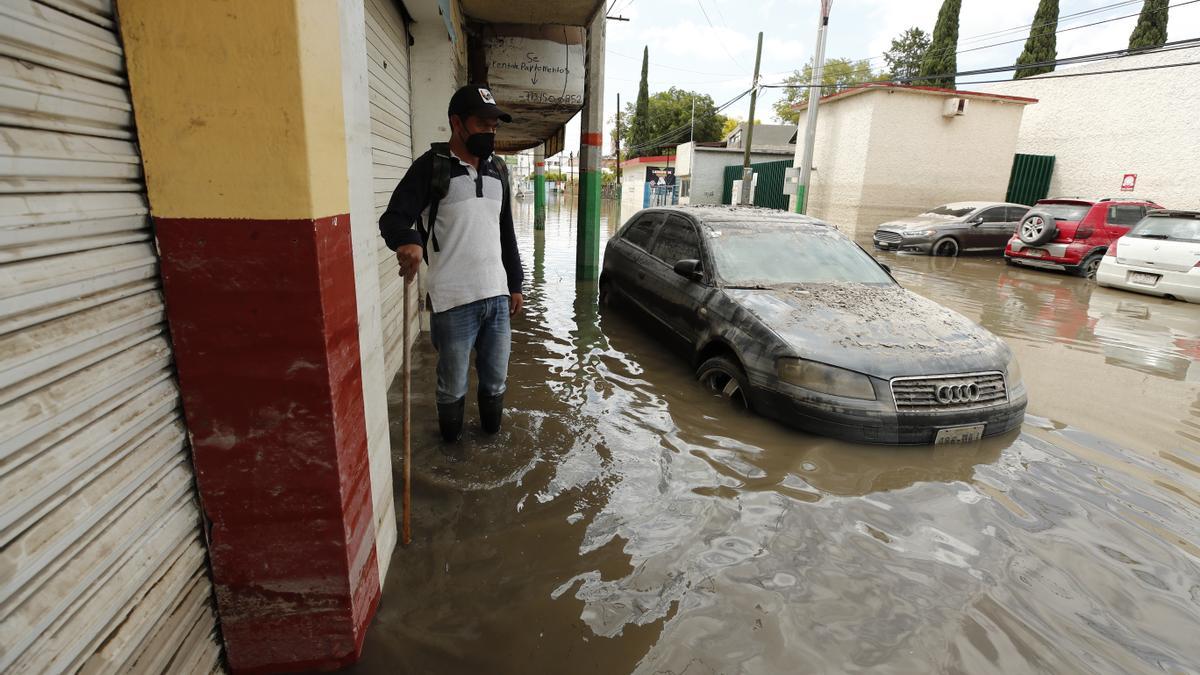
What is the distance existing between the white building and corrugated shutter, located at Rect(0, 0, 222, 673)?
1868cm

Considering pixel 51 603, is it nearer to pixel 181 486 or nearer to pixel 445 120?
pixel 181 486

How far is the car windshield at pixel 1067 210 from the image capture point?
38.2 ft

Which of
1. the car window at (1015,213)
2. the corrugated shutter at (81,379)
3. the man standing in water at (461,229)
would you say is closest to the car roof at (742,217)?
the man standing in water at (461,229)

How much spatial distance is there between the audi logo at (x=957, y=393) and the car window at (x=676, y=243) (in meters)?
2.14

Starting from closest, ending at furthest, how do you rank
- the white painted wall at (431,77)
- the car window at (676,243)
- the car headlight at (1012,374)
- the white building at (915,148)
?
1. the car headlight at (1012,374)
2. the car window at (676,243)
3. the white painted wall at (431,77)
4. the white building at (915,148)

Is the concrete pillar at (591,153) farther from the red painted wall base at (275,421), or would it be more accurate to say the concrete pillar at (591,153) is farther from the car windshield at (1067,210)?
the car windshield at (1067,210)

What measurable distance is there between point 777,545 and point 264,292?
233 centimetres

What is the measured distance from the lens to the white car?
28.3 ft

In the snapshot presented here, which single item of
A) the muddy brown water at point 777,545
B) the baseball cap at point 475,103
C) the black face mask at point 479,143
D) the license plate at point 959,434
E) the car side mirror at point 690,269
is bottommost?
the muddy brown water at point 777,545

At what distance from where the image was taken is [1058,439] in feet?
13.2

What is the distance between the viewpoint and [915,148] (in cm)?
1739

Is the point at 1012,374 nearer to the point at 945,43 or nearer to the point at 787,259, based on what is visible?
the point at 787,259

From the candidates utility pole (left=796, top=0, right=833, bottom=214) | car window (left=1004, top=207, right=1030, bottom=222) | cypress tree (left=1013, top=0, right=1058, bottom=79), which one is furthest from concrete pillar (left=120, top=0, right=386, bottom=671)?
cypress tree (left=1013, top=0, right=1058, bottom=79)

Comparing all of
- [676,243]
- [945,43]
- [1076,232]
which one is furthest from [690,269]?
[945,43]
